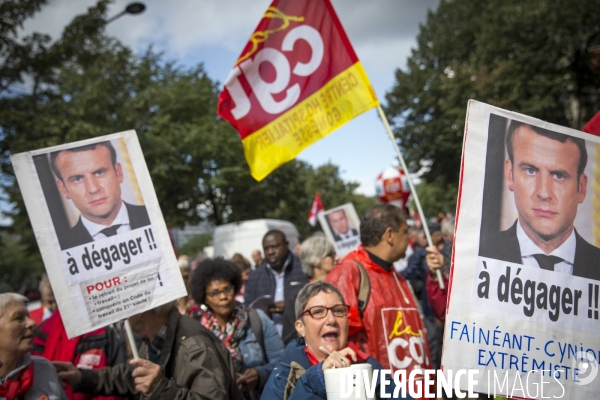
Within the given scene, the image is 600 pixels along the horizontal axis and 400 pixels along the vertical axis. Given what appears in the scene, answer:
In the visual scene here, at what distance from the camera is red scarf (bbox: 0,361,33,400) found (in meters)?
2.86

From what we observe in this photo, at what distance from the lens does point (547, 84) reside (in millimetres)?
26188

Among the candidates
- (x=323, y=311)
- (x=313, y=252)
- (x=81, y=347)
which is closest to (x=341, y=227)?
(x=313, y=252)

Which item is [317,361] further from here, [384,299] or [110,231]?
[110,231]

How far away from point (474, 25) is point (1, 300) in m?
32.8

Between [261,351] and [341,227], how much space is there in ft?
21.6

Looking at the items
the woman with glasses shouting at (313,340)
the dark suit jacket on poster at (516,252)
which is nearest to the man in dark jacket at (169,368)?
the woman with glasses shouting at (313,340)

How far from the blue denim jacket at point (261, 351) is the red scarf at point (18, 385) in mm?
1426

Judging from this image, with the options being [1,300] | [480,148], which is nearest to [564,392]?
[480,148]

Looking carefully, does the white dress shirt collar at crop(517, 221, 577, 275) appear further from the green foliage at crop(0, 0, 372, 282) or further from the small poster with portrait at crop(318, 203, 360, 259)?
the green foliage at crop(0, 0, 372, 282)

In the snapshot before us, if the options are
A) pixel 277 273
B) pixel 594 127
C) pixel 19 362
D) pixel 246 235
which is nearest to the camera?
pixel 19 362

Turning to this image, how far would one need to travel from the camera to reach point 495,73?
1039 inches

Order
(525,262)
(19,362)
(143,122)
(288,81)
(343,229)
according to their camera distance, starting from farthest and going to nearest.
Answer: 1. (143,122)
2. (343,229)
3. (288,81)
4. (19,362)
5. (525,262)

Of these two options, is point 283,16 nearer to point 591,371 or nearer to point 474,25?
point 591,371

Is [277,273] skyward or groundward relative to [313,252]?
groundward
